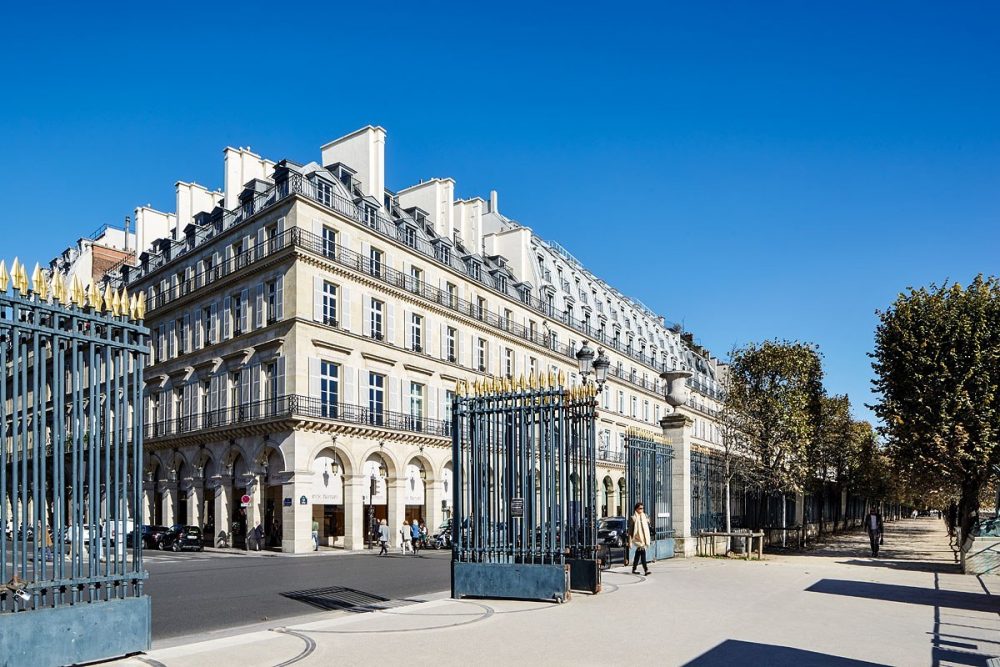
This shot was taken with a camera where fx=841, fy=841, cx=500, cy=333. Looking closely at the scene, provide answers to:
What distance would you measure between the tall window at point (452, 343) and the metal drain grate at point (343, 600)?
2830cm

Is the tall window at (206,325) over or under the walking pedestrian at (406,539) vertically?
over

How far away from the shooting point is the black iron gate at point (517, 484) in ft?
40.5

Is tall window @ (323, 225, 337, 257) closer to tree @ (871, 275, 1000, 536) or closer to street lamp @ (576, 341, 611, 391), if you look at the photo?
street lamp @ (576, 341, 611, 391)

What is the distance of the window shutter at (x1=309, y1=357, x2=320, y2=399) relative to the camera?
35.5 m

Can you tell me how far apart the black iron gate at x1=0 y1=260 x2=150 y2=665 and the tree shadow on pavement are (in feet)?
36.5

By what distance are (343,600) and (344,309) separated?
80.1 ft

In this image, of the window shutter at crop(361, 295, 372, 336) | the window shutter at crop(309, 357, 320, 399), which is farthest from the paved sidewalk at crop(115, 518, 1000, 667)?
the window shutter at crop(361, 295, 372, 336)

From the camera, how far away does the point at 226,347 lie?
39688 mm

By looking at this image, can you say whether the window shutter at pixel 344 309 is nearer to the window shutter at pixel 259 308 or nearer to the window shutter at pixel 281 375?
the window shutter at pixel 281 375

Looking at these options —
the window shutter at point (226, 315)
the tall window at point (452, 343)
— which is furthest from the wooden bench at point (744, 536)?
the window shutter at point (226, 315)

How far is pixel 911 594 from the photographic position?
1414 centimetres

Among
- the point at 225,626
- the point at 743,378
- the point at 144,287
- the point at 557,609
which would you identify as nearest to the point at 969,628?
the point at 557,609

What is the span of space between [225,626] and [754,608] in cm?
739

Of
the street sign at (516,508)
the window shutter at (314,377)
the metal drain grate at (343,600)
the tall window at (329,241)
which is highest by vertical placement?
the tall window at (329,241)
